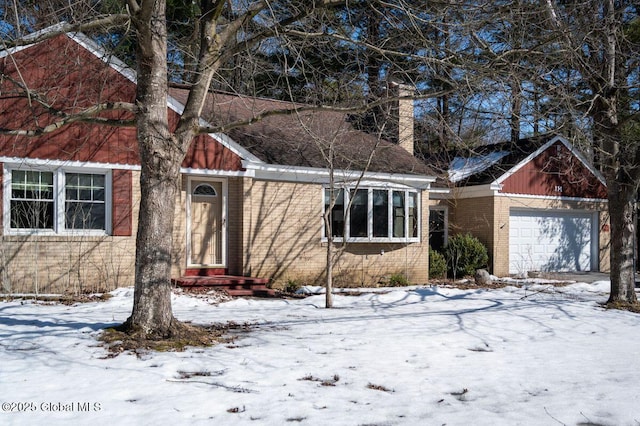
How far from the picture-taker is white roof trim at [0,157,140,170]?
1287cm

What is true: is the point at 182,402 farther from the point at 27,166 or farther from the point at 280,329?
the point at 27,166

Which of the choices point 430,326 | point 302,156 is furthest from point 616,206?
point 302,156

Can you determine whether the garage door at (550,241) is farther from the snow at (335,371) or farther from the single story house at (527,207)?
the snow at (335,371)

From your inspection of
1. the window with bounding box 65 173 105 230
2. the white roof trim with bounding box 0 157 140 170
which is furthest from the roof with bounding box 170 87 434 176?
the window with bounding box 65 173 105 230

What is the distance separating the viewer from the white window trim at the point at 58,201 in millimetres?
12867

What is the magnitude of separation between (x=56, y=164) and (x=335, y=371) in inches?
355

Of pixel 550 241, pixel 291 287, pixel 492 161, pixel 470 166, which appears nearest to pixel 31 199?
pixel 291 287

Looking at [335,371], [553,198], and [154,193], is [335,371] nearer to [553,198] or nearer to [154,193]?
[154,193]

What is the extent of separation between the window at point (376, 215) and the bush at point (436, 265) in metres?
1.74

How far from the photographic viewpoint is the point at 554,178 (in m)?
22.4

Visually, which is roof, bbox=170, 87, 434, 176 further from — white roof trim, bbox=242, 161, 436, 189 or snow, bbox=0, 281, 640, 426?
snow, bbox=0, 281, 640, 426

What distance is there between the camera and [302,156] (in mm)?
16312

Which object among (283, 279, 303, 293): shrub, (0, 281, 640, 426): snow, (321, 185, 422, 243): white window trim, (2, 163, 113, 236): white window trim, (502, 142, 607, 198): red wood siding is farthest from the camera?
(502, 142, 607, 198): red wood siding

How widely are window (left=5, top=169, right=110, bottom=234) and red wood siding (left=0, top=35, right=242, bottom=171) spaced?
47 centimetres
